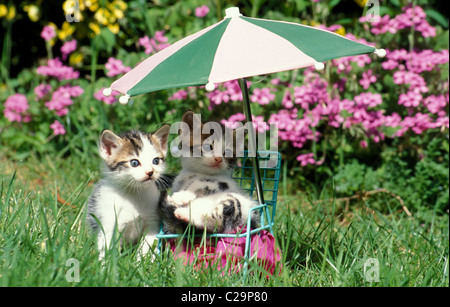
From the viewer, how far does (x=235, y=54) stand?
2.40 metres

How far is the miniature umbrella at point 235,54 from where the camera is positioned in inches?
91.0

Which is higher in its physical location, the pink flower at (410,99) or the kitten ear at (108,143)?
the pink flower at (410,99)

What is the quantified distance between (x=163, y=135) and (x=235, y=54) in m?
0.77

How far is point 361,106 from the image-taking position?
15.1 ft

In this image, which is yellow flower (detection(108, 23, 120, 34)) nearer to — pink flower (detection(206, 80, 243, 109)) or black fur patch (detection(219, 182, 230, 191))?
pink flower (detection(206, 80, 243, 109))

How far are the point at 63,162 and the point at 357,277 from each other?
3.38 meters

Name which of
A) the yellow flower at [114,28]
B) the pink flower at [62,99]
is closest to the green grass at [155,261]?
the pink flower at [62,99]

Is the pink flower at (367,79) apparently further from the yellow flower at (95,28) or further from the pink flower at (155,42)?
the yellow flower at (95,28)

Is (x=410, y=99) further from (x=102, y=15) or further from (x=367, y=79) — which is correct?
(x=102, y=15)

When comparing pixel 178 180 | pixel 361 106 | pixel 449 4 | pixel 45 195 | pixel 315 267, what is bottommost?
pixel 315 267

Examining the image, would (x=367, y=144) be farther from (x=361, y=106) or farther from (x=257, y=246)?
(x=257, y=246)

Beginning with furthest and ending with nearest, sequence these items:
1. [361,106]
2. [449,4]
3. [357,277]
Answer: [449,4] → [361,106] → [357,277]

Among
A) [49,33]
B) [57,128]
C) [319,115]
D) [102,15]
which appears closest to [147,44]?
[102,15]
